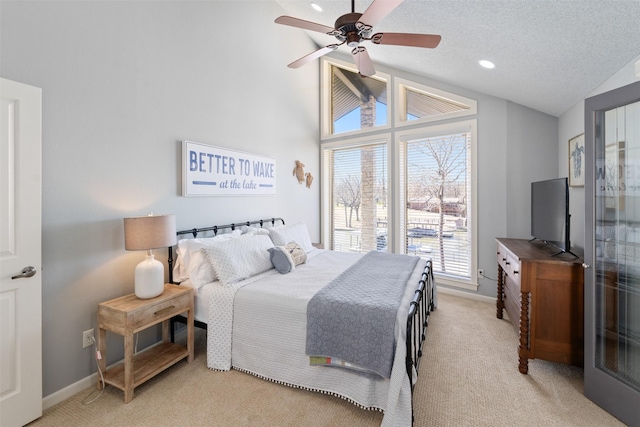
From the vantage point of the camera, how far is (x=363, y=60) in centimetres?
242

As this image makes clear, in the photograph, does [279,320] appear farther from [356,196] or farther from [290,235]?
[356,196]

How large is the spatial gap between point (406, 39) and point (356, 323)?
2.07 meters

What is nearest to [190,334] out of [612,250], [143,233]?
[143,233]

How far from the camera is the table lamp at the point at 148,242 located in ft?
6.88

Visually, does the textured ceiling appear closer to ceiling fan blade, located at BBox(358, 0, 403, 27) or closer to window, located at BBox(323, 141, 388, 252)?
ceiling fan blade, located at BBox(358, 0, 403, 27)

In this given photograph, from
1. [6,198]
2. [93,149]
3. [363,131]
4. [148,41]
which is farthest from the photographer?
[363,131]

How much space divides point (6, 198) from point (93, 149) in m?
0.64

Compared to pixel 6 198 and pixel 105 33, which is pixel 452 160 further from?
pixel 6 198

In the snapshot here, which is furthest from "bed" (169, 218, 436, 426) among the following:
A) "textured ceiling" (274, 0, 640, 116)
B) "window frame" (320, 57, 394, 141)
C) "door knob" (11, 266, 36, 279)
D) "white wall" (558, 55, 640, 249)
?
"window frame" (320, 57, 394, 141)

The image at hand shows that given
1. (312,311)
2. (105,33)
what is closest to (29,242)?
(105,33)

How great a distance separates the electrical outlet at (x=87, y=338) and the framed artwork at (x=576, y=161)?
4510mm

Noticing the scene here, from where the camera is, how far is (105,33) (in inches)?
86.4

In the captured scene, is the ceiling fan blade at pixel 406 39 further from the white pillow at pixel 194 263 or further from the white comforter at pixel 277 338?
the white pillow at pixel 194 263

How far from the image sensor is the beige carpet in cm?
180
